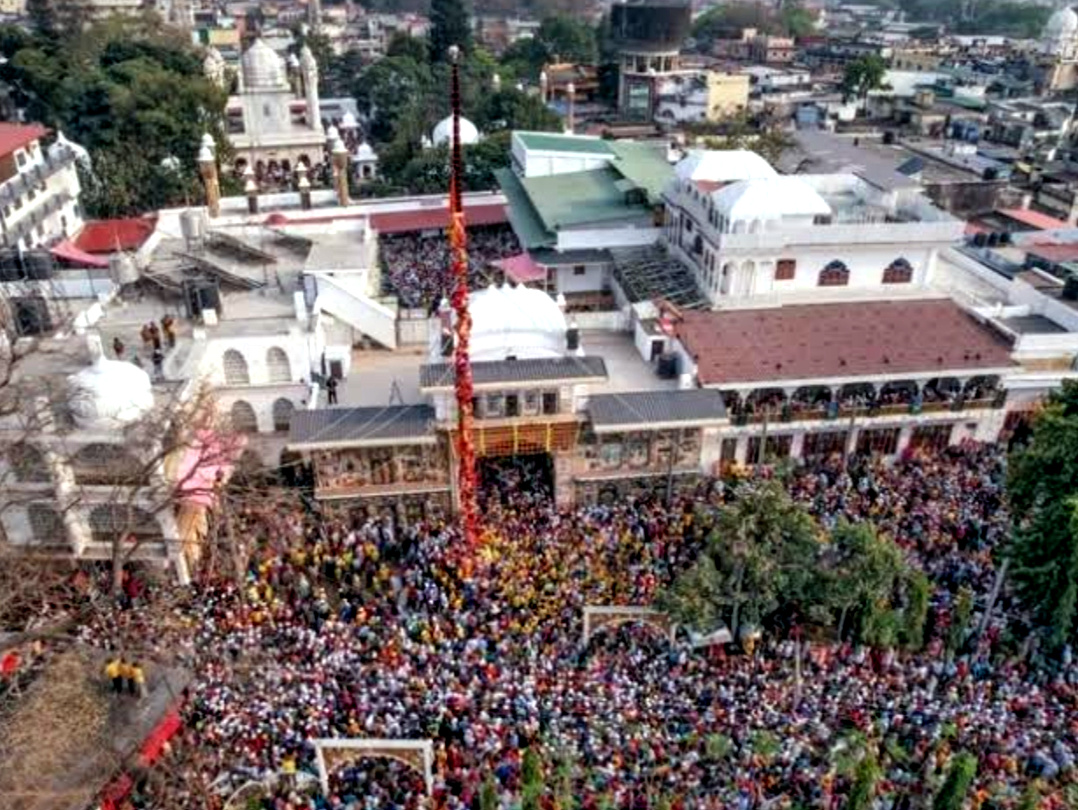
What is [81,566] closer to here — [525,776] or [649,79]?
[525,776]

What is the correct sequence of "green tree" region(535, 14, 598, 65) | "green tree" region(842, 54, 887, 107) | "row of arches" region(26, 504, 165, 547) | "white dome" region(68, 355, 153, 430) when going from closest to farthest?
"white dome" region(68, 355, 153, 430), "row of arches" region(26, 504, 165, 547), "green tree" region(842, 54, 887, 107), "green tree" region(535, 14, 598, 65)

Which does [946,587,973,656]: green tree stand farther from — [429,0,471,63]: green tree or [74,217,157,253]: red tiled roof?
[429,0,471,63]: green tree

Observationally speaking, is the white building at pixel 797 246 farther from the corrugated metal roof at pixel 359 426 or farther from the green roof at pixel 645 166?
the corrugated metal roof at pixel 359 426

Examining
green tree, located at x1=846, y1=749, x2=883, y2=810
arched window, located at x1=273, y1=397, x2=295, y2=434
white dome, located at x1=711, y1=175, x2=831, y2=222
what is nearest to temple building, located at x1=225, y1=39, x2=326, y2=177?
arched window, located at x1=273, y1=397, x2=295, y2=434

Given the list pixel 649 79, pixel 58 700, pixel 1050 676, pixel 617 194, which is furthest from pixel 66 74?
pixel 1050 676

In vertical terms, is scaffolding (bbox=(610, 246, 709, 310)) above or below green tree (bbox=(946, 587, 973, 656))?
above

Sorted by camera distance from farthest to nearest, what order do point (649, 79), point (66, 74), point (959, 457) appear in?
1. point (649, 79)
2. point (66, 74)
3. point (959, 457)

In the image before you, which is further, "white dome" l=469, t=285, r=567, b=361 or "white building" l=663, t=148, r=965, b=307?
"white building" l=663, t=148, r=965, b=307

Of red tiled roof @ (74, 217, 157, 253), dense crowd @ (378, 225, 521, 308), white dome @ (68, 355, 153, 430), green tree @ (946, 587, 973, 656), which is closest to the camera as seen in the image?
green tree @ (946, 587, 973, 656)

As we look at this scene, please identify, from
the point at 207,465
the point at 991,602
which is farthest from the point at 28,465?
the point at 991,602
